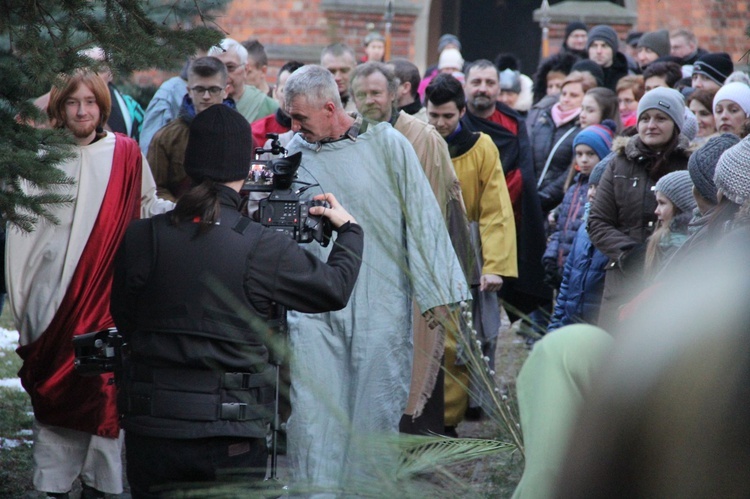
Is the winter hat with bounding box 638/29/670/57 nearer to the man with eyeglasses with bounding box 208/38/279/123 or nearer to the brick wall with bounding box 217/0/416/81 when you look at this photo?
the man with eyeglasses with bounding box 208/38/279/123

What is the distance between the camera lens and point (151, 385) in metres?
3.03

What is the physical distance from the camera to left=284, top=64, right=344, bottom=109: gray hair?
4.09 meters

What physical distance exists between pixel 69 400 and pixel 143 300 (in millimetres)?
1623

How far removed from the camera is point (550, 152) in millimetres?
7754

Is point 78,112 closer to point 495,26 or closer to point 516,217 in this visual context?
point 516,217

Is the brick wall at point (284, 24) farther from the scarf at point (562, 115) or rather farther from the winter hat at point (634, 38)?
the scarf at point (562, 115)


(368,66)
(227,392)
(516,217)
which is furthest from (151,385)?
(516,217)

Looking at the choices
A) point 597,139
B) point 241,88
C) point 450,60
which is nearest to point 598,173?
point 597,139

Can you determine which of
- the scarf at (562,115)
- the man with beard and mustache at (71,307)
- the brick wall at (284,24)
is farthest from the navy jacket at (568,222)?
the brick wall at (284,24)

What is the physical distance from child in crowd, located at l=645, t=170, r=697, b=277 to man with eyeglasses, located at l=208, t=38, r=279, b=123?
2.90m

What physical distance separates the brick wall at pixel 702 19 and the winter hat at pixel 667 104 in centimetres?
767

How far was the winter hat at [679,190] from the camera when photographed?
454 centimetres

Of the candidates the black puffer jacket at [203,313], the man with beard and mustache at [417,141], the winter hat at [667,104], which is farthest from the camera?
the winter hat at [667,104]

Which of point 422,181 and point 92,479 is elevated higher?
point 422,181
